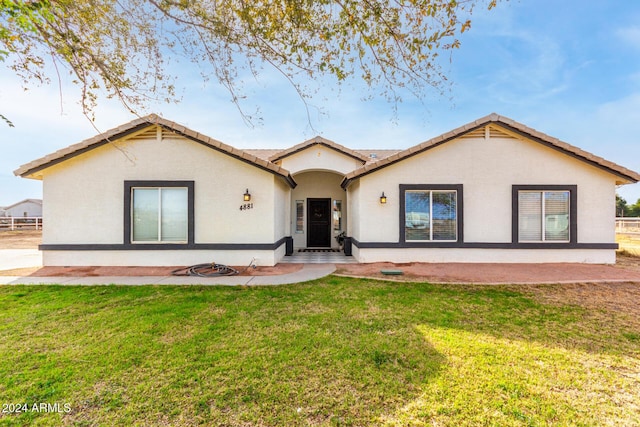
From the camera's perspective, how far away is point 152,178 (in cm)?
921

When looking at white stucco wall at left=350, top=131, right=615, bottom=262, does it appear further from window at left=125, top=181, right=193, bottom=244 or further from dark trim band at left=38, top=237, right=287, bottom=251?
window at left=125, top=181, right=193, bottom=244

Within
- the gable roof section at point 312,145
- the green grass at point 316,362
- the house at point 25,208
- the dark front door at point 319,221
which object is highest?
the gable roof section at point 312,145

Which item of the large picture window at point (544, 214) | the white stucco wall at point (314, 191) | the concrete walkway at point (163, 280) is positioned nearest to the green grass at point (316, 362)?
the concrete walkway at point (163, 280)

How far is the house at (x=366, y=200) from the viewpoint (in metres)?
9.15

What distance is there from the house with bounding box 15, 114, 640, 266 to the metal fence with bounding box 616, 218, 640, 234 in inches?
616

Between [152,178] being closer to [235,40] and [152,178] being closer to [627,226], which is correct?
[235,40]

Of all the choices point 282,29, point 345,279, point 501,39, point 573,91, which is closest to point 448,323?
point 345,279

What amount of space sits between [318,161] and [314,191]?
1.91 metres

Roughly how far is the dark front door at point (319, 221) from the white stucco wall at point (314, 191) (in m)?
0.22

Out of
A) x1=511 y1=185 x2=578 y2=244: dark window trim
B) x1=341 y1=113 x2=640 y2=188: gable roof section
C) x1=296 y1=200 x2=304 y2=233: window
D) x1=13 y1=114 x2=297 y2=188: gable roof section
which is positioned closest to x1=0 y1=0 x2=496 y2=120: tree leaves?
x1=13 y1=114 x2=297 y2=188: gable roof section

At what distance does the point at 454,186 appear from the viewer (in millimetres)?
9992

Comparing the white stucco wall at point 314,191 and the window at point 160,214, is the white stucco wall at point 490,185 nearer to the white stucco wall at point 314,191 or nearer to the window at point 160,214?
the white stucco wall at point 314,191

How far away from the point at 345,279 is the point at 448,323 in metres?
3.38

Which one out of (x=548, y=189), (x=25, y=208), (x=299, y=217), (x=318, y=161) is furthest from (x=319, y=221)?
(x=25, y=208)
